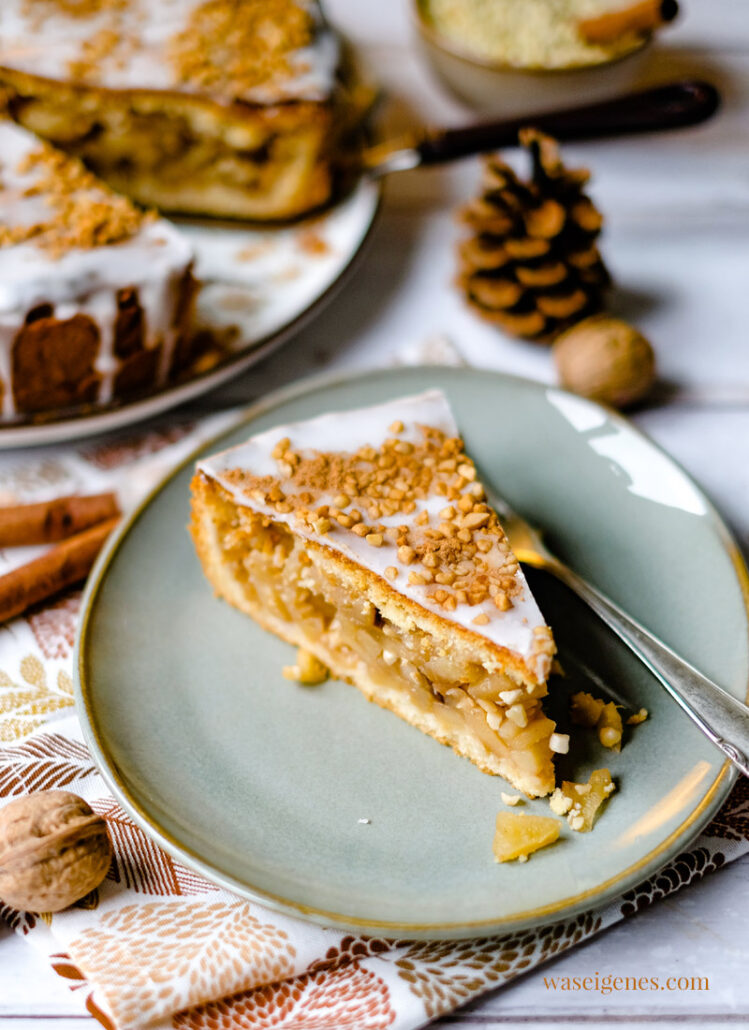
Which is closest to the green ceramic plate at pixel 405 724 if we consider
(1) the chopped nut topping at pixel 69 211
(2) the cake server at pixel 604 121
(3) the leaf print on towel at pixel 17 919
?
(3) the leaf print on towel at pixel 17 919

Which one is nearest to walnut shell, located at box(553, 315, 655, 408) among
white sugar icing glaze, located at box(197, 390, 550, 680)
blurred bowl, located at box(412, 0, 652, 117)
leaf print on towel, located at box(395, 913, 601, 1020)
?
white sugar icing glaze, located at box(197, 390, 550, 680)

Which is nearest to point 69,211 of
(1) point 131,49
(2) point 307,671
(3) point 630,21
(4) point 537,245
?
(1) point 131,49

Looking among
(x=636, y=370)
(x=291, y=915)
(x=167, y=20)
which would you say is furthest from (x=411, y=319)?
(x=291, y=915)

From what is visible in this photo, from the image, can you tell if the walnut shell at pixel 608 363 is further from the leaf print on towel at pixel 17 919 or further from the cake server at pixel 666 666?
the leaf print on towel at pixel 17 919

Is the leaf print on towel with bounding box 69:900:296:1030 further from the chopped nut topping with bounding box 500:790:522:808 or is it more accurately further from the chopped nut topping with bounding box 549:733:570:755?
the chopped nut topping with bounding box 549:733:570:755

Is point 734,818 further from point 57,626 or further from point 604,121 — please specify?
point 604,121

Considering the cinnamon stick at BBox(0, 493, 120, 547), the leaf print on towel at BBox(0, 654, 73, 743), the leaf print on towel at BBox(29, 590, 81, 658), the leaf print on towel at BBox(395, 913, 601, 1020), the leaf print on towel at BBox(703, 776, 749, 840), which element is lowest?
the leaf print on towel at BBox(0, 654, 73, 743)
